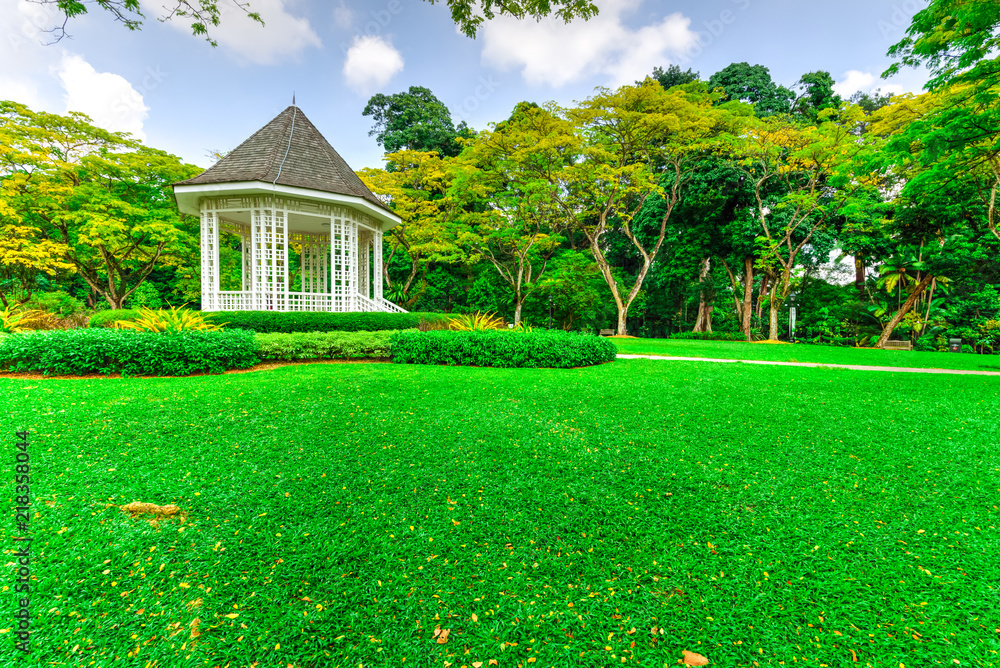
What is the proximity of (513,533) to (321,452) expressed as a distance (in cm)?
190

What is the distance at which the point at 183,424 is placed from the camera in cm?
386

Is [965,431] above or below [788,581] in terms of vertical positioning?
above

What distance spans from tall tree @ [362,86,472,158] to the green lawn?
22.7 metres

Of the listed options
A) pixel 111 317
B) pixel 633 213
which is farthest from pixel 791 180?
pixel 111 317

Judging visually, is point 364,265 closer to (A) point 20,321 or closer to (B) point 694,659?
(A) point 20,321

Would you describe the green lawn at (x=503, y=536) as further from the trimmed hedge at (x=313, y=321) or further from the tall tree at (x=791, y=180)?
the tall tree at (x=791, y=180)

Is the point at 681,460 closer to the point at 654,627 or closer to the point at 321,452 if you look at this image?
the point at 654,627

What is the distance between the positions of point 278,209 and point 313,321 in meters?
3.45

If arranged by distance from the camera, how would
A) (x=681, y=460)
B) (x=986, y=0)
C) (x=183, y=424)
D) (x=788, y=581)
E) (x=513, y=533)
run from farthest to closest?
(x=986, y=0) < (x=183, y=424) < (x=681, y=460) < (x=513, y=533) < (x=788, y=581)

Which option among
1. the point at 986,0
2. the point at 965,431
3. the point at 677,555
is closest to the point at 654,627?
the point at 677,555

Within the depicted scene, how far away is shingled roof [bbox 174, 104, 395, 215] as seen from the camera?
1048 centimetres

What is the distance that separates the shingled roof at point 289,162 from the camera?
10484 mm

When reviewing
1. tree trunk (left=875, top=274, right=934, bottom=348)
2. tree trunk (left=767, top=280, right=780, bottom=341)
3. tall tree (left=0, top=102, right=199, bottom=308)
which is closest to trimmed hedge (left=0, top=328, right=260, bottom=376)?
tall tree (left=0, top=102, right=199, bottom=308)

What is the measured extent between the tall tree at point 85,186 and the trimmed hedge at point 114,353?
30.9ft
